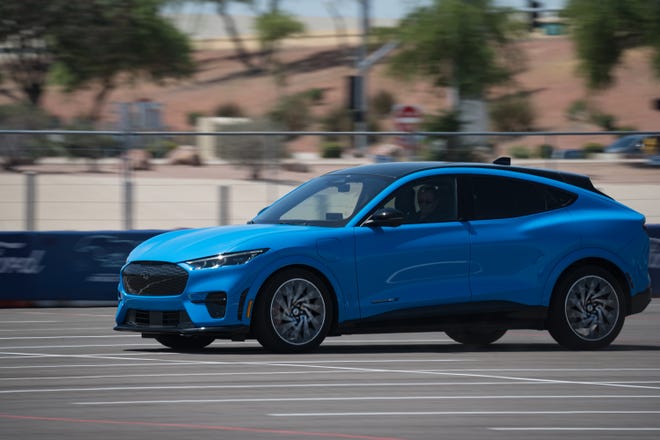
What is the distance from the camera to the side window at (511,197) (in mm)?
11117

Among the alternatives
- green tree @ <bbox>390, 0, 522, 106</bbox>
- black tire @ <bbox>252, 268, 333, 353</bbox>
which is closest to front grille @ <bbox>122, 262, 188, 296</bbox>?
black tire @ <bbox>252, 268, 333, 353</bbox>

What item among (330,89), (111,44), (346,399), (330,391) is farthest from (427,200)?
(330,89)

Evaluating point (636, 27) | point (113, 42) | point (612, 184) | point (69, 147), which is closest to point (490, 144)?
point (612, 184)

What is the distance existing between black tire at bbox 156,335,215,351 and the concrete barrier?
5768 mm

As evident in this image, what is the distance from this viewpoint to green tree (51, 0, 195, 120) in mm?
52312

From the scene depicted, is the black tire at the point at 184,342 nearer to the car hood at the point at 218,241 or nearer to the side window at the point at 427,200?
the car hood at the point at 218,241

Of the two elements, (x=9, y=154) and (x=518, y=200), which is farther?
→ (x=9, y=154)

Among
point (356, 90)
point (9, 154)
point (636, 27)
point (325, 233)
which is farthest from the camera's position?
point (636, 27)

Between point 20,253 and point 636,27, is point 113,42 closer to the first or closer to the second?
A: point 636,27

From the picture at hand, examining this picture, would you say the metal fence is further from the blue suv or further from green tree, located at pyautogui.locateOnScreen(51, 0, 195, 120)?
green tree, located at pyautogui.locateOnScreen(51, 0, 195, 120)

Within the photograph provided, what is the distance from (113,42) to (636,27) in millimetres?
21634

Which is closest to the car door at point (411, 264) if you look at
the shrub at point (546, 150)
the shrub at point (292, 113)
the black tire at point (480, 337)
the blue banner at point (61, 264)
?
the black tire at point (480, 337)

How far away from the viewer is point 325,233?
1044 centimetres

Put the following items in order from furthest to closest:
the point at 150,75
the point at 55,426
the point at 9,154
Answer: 1. the point at 150,75
2. the point at 9,154
3. the point at 55,426
